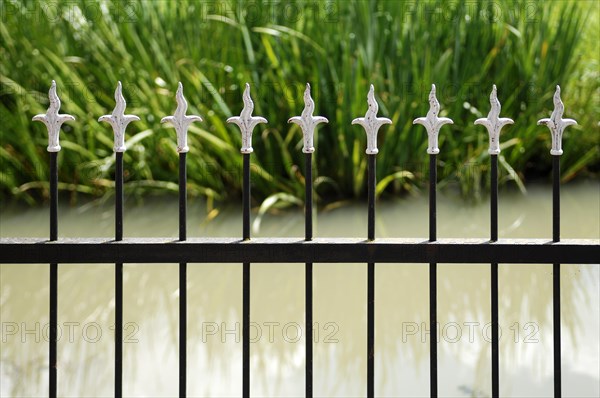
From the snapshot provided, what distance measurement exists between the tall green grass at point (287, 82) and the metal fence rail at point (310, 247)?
2.29 m

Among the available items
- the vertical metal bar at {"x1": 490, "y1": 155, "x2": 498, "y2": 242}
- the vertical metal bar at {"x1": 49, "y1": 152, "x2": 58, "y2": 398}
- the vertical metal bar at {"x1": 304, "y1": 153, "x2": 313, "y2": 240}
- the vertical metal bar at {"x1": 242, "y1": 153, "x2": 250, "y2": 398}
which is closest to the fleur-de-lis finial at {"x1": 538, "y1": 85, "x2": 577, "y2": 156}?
the vertical metal bar at {"x1": 490, "y1": 155, "x2": 498, "y2": 242}

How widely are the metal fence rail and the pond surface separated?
916 millimetres

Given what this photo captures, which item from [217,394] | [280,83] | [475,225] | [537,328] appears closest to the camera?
[217,394]

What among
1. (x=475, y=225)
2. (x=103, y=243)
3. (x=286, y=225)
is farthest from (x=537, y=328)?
(x=103, y=243)

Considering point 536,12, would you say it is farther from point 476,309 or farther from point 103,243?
point 103,243

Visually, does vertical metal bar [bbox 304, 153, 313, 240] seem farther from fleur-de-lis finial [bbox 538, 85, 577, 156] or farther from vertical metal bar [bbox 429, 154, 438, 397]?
fleur-de-lis finial [bbox 538, 85, 577, 156]

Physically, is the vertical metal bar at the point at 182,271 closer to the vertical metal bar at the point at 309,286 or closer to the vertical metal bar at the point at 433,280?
the vertical metal bar at the point at 309,286

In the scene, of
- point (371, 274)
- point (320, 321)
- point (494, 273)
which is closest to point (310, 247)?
point (371, 274)

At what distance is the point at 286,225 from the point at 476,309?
1.29 meters

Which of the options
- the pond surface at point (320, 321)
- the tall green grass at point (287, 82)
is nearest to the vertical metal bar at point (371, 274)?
the pond surface at point (320, 321)

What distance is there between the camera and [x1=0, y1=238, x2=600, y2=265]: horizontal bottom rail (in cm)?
251

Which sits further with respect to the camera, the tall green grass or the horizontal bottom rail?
the tall green grass

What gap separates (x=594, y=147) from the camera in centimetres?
558

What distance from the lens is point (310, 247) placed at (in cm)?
251
